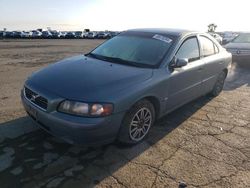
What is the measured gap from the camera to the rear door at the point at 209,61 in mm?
5520

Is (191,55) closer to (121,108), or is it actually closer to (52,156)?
(121,108)

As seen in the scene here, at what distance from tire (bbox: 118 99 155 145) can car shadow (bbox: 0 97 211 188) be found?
144 mm

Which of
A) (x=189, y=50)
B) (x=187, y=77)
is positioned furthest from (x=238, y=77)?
(x=187, y=77)

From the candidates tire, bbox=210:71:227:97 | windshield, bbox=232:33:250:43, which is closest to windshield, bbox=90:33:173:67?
tire, bbox=210:71:227:97

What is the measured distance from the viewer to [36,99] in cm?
373

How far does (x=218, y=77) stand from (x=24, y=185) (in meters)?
4.95

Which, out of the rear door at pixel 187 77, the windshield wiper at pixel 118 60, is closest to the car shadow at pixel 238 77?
the rear door at pixel 187 77

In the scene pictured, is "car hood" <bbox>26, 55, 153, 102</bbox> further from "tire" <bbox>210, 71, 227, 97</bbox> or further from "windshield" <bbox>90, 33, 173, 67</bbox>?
"tire" <bbox>210, 71, 227, 97</bbox>

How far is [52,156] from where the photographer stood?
365 cm

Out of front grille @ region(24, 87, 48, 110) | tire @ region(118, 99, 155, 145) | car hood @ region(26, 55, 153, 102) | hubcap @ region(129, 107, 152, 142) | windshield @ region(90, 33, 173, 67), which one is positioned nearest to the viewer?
car hood @ region(26, 55, 153, 102)

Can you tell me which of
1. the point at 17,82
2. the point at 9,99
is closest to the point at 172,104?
the point at 9,99

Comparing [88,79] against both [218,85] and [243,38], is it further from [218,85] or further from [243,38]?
[243,38]

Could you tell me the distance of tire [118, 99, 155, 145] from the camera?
376 centimetres

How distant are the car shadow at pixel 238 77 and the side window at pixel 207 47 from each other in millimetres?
1980
